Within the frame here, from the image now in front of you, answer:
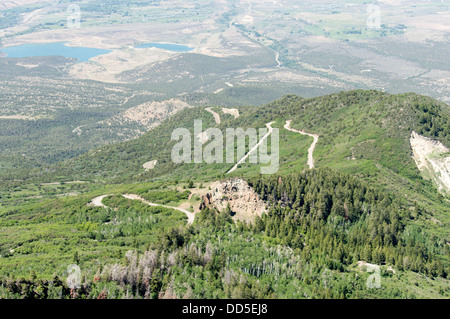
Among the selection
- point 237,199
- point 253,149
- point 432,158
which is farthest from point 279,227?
point 253,149

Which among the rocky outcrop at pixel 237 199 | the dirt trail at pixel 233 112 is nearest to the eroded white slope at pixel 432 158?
the rocky outcrop at pixel 237 199

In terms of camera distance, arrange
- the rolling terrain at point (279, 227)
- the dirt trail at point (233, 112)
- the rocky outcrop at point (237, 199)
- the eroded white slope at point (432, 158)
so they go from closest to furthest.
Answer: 1. the rolling terrain at point (279, 227)
2. the rocky outcrop at point (237, 199)
3. the eroded white slope at point (432, 158)
4. the dirt trail at point (233, 112)

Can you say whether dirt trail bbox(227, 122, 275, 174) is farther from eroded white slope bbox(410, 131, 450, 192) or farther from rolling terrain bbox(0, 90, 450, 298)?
eroded white slope bbox(410, 131, 450, 192)

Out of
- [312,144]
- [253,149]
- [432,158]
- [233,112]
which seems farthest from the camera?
[233,112]

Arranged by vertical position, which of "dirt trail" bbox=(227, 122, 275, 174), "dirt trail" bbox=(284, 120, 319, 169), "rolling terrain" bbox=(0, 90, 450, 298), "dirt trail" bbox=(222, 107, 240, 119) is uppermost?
"rolling terrain" bbox=(0, 90, 450, 298)

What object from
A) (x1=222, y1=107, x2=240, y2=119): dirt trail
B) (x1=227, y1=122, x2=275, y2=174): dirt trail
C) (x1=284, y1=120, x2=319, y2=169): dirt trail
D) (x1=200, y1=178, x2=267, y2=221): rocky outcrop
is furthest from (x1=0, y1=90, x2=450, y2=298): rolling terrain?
(x1=222, y1=107, x2=240, y2=119): dirt trail

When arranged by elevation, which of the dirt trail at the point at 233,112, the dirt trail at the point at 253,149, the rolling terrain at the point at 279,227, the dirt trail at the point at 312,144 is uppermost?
the rolling terrain at the point at 279,227

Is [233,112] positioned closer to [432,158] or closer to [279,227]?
[432,158]

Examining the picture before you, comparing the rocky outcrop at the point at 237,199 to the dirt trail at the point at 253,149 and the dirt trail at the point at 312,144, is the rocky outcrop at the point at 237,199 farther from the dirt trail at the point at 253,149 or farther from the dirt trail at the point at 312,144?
the dirt trail at the point at 253,149
